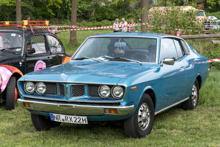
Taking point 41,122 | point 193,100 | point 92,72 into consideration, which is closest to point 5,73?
point 41,122

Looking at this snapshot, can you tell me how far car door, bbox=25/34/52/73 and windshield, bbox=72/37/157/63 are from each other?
2.03 metres

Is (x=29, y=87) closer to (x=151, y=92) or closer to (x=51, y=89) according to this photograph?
(x=51, y=89)

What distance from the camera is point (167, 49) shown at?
6609mm

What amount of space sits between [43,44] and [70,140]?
167 inches

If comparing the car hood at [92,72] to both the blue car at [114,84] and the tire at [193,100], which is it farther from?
the tire at [193,100]

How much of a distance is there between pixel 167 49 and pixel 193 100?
1.56m

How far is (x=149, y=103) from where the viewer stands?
5426mm

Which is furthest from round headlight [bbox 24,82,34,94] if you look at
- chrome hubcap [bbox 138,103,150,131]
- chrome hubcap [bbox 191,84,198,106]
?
chrome hubcap [bbox 191,84,198,106]

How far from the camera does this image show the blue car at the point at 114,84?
16.0 feet

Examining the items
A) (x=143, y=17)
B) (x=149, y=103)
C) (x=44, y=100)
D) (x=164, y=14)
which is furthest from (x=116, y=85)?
(x=143, y=17)

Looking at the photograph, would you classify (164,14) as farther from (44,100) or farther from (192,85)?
(44,100)

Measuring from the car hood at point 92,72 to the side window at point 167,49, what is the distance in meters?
0.46

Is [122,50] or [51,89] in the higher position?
[122,50]

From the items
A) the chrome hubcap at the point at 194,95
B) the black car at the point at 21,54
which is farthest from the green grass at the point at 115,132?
the black car at the point at 21,54
